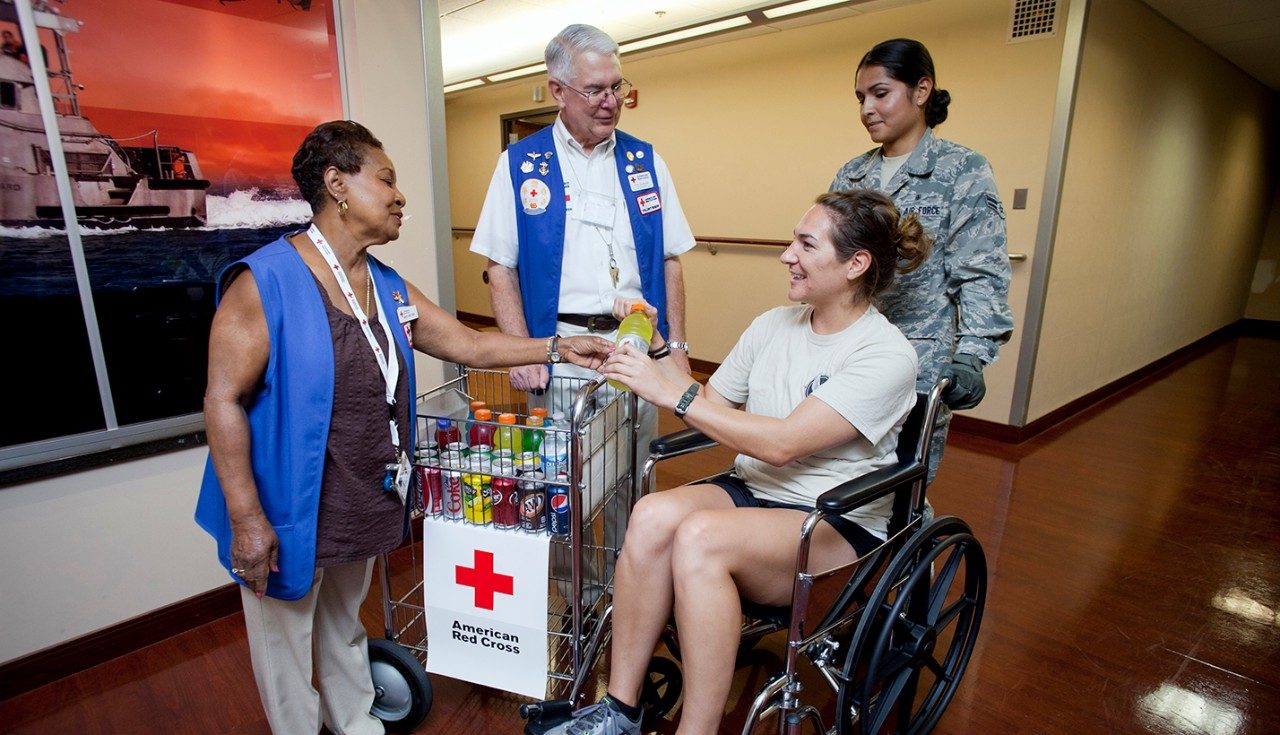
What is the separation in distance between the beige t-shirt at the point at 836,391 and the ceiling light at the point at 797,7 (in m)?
3.03

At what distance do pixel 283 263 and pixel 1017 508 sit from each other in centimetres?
318

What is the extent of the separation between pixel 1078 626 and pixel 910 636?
119 centimetres

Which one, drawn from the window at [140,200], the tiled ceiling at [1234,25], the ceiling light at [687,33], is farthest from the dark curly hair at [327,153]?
the tiled ceiling at [1234,25]

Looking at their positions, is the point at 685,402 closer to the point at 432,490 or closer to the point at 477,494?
the point at 477,494

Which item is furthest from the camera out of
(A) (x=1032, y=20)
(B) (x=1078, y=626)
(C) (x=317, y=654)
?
(A) (x=1032, y=20)

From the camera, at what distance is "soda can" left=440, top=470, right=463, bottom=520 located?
143cm

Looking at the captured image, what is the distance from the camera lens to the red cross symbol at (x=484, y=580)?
1.41 m

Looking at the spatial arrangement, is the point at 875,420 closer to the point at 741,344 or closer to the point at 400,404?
the point at 741,344

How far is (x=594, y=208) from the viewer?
1.85 m

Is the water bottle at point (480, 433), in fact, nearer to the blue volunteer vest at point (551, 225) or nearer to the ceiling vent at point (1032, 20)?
the blue volunteer vest at point (551, 225)

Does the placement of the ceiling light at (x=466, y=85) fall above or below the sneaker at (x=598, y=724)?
above

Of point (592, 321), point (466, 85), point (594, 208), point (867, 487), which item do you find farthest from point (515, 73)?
point (867, 487)

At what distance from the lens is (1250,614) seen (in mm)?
2246

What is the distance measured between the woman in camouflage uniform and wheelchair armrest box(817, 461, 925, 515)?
0.28m
